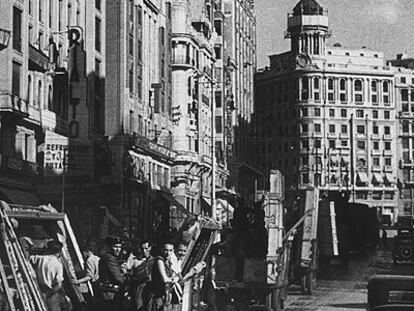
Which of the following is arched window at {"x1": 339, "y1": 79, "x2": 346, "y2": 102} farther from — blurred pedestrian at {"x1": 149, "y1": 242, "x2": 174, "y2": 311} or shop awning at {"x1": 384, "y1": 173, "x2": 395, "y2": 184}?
blurred pedestrian at {"x1": 149, "y1": 242, "x2": 174, "y2": 311}

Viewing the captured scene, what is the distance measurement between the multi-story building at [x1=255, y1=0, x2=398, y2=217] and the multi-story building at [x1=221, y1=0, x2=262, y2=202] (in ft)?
93.1

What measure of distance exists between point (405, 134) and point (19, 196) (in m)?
131

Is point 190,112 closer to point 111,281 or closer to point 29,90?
point 29,90

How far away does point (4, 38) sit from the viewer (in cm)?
3994

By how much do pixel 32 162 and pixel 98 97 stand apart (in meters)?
14.1

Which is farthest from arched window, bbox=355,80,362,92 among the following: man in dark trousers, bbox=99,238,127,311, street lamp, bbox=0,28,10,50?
man in dark trousers, bbox=99,238,127,311

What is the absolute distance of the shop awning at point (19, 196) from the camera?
Result: 40.1 m

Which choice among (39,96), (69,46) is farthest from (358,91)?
(39,96)

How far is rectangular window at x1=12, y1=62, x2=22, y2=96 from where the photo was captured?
139 feet

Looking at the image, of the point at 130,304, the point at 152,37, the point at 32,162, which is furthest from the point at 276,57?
the point at 130,304

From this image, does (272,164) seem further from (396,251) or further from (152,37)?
(396,251)

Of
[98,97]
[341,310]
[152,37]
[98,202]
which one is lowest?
[341,310]

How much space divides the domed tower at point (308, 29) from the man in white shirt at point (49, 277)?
147007 mm

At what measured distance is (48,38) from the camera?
157ft
